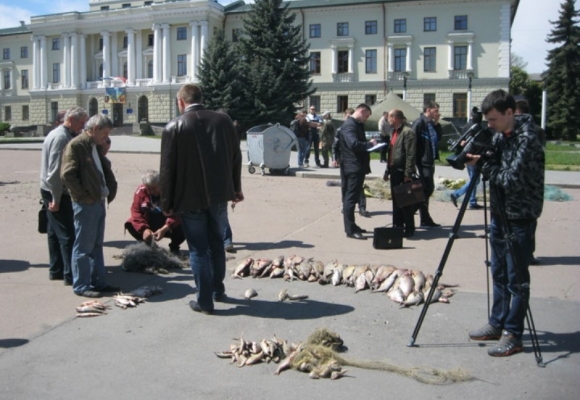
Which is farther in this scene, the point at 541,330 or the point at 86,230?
the point at 86,230

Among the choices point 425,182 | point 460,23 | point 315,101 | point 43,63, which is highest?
point 460,23

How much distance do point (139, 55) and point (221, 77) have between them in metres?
28.8

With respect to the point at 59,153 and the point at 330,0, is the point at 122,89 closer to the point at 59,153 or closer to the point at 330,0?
the point at 330,0

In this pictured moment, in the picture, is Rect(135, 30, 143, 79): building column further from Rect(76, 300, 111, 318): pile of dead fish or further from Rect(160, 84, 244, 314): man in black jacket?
Rect(160, 84, 244, 314): man in black jacket

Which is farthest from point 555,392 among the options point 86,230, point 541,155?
point 86,230

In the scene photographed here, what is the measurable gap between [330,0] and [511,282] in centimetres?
6632

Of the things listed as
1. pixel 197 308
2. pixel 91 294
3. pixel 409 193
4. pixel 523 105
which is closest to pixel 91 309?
pixel 91 294

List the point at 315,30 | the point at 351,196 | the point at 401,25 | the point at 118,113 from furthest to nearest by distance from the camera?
the point at 118,113 < the point at 315,30 < the point at 401,25 < the point at 351,196

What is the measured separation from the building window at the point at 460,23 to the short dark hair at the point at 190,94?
201ft

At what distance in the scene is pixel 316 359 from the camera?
461 cm

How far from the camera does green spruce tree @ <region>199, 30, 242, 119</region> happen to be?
5059 centimetres

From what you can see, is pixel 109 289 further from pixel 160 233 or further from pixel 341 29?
pixel 341 29

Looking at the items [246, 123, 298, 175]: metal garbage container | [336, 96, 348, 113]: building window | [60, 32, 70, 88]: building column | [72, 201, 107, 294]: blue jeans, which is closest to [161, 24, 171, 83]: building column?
[60, 32, 70, 88]: building column

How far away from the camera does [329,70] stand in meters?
67.4
